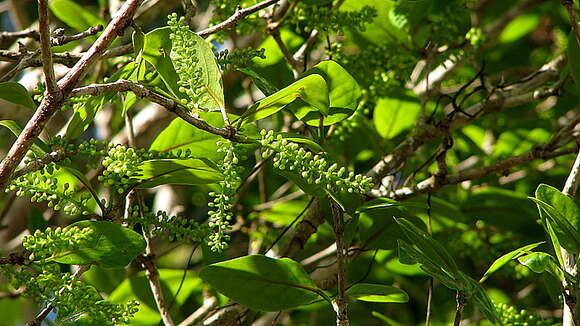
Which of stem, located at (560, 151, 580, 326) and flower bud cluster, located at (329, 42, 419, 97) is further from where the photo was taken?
flower bud cluster, located at (329, 42, 419, 97)

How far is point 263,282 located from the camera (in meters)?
0.91

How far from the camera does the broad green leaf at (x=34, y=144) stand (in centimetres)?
85

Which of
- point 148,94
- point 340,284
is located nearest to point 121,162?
point 148,94

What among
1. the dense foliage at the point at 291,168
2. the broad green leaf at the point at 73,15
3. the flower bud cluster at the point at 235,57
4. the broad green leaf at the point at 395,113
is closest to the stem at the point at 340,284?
the dense foliage at the point at 291,168

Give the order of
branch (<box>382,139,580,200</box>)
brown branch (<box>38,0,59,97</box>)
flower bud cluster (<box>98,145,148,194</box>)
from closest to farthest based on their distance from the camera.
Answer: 1. brown branch (<box>38,0,59,97</box>)
2. flower bud cluster (<box>98,145,148,194</box>)
3. branch (<box>382,139,580,200</box>)

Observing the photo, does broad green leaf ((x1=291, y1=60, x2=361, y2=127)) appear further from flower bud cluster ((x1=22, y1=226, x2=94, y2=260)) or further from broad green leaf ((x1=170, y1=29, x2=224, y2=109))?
flower bud cluster ((x1=22, y1=226, x2=94, y2=260))

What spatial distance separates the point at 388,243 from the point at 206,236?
0.36 m

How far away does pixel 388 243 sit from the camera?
1.16 meters

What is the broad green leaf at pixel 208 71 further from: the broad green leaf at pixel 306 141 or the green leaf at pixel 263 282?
the green leaf at pixel 263 282

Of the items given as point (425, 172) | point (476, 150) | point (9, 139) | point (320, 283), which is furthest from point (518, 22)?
point (9, 139)

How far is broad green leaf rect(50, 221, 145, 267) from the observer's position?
2.84 feet

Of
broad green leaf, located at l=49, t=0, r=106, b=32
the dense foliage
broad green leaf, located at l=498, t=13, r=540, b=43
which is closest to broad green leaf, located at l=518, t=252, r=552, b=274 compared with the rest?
the dense foliage

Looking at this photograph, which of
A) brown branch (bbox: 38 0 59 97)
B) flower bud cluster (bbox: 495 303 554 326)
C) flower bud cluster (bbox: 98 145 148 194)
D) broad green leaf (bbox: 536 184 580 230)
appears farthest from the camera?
flower bud cluster (bbox: 495 303 554 326)

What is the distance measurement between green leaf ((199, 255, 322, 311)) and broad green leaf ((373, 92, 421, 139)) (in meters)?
0.64
